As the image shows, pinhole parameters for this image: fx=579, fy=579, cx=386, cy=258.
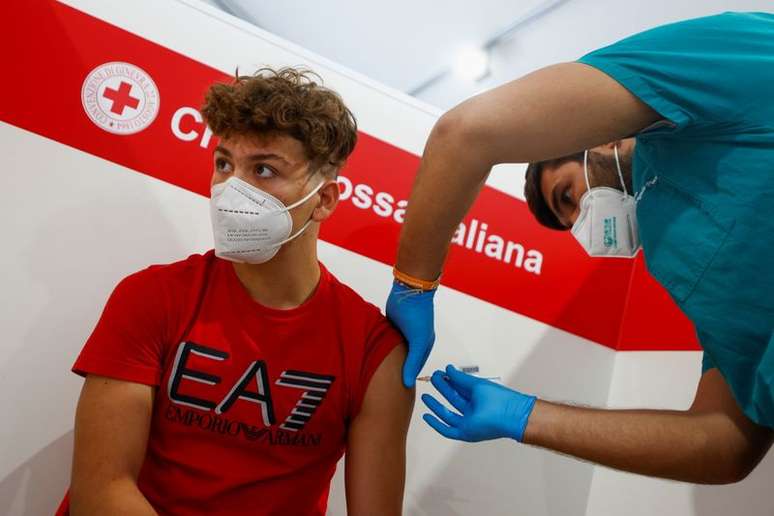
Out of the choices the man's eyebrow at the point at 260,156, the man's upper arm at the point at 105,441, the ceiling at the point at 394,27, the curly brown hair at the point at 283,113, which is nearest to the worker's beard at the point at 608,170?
the curly brown hair at the point at 283,113

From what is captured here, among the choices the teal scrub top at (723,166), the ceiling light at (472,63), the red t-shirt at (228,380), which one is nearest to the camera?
the teal scrub top at (723,166)

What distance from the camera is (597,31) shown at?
10.0ft

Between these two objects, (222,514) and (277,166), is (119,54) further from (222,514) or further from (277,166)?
(222,514)

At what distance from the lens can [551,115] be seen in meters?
0.92

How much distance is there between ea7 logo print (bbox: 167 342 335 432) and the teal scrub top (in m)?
0.72

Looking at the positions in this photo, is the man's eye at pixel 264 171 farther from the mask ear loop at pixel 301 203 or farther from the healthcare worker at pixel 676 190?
the healthcare worker at pixel 676 190

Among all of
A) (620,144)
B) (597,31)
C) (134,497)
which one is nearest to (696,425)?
(620,144)

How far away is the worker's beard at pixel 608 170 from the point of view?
4.09 ft

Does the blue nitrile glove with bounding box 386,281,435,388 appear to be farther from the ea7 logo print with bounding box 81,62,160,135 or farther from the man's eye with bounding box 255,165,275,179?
the ea7 logo print with bounding box 81,62,160,135

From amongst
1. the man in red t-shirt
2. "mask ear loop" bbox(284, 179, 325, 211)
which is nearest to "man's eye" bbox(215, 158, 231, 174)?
the man in red t-shirt

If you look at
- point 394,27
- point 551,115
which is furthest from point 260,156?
point 394,27

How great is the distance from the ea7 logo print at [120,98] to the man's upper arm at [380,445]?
0.84m

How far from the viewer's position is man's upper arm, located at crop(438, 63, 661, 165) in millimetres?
906

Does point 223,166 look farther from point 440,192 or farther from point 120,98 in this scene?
point 440,192
